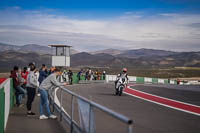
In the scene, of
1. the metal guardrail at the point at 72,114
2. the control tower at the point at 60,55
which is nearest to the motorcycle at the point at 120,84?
the metal guardrail at the point at 72,114

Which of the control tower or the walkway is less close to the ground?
the control tower

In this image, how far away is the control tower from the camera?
46.6 metres

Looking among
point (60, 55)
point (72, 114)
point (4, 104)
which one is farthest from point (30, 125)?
point (60, 55)

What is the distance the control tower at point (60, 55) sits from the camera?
46594mm

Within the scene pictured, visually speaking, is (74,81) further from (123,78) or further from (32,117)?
(32,117)

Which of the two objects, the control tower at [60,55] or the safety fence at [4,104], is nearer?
the safety fence at [4,104]

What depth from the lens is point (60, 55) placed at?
155 ft

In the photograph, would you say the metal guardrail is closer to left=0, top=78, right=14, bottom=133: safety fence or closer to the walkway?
the walkway

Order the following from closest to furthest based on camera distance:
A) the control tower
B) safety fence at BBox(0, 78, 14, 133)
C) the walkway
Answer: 1. safety fence at BBox(0, 78, 14, 133)
2. the walkway
3. the control tower

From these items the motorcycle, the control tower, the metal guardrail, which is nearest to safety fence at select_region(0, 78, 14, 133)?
the metal guardrail

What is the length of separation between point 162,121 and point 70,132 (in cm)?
385

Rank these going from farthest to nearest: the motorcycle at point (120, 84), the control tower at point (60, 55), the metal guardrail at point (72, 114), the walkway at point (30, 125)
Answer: the control tower at point (60, 55) < the motorcycle at point (120, 84) < the walkway at point (30, 125) < the metal guardrail at point (72, 114)

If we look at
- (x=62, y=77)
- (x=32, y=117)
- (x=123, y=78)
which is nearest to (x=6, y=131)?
(x=32, y=117)

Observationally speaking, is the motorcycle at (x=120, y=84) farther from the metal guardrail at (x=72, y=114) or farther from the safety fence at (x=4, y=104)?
the safety fence at (x=4, y=104)
